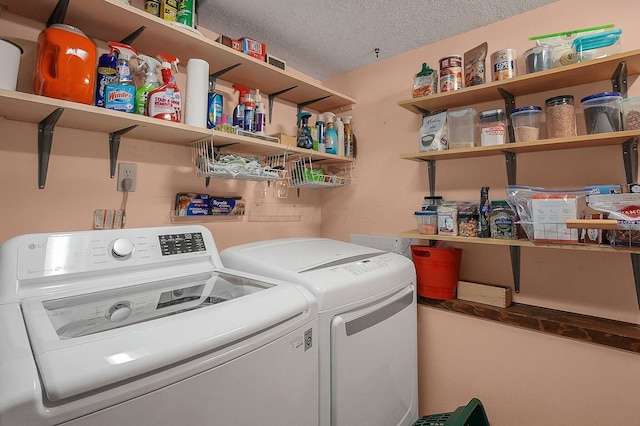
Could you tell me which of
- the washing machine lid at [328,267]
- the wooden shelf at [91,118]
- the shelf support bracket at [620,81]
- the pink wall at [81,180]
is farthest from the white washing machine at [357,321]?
the shelf support bracket at [620,81]

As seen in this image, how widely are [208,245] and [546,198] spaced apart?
4.74ft

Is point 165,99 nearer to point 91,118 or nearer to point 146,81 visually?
point 146,81

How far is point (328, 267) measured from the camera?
1.30 metres

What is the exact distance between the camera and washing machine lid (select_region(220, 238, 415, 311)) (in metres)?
1.14

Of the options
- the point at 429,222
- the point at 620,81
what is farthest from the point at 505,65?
the point at 429,222

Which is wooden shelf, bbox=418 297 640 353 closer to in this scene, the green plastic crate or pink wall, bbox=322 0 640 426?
pink wall, bbox=322 0 640 426

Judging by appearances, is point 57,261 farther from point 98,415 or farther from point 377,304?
point 377,304

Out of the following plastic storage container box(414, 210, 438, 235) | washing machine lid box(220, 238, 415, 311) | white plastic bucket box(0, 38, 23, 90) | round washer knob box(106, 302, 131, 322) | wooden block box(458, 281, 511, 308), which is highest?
white plastic bucket box(0, 38, 23, 90)

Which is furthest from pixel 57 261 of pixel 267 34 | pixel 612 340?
pixel 612 340

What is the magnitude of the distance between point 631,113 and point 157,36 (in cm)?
202

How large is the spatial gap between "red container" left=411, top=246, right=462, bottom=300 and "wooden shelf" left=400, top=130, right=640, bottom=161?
1.73ft

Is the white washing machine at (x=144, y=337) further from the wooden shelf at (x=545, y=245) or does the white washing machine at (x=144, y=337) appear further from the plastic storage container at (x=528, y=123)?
the plastic storage container at (x=528, y=123)

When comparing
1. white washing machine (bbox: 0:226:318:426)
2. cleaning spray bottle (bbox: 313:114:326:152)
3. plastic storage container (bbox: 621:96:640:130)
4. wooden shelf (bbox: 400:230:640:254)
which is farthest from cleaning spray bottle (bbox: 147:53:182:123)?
plastic storage container (bbox: 621:96:640:130)

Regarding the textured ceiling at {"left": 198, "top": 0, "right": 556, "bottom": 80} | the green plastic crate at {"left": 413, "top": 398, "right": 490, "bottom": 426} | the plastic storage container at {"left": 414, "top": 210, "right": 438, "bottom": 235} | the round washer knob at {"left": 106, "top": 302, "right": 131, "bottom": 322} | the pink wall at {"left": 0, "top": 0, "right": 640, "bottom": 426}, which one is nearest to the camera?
the round washer knob at {"left": 106, "top": 302, "right": 131, "bottom": 322}
